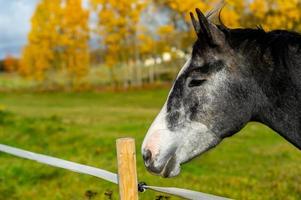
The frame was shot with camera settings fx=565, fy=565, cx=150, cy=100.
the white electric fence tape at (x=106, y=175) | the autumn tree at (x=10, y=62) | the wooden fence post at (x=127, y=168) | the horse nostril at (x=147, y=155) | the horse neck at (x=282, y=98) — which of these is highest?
the horse neck at (x=282, y=98)

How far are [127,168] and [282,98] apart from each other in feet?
4.21

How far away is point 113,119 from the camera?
2483 cm

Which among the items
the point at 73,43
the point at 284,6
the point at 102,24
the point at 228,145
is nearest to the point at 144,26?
the point at 102,24

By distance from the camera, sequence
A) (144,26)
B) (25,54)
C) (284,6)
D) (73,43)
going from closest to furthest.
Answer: (284,6) < (144,26) < (73,43) < (25,54)

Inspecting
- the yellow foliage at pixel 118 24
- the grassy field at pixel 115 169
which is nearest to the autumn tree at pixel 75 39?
the yellow foliage at pixel 118 24

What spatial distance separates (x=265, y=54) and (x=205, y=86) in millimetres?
486

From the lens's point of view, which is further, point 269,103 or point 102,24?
point 102,24

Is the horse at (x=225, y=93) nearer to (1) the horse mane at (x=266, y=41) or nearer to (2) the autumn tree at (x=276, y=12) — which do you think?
(1) the horse mane at (x=266, y=41)

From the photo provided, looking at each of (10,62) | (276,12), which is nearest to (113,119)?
(276,12)

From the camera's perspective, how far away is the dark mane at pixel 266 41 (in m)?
3.98

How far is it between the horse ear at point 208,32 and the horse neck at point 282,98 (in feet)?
1.20

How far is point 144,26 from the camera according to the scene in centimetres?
4538

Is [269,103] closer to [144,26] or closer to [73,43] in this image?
[144,26]

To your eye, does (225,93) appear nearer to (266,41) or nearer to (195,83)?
(195,83)
